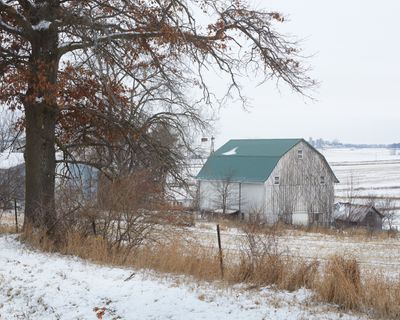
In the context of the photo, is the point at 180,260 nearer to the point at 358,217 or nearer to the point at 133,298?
the point at 133,298

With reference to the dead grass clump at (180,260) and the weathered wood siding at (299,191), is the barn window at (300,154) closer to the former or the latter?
the weathered wood siding at (299,191)

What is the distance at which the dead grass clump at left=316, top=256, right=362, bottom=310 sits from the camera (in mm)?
7330

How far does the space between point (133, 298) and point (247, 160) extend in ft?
148

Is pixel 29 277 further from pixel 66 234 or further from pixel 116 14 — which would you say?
pixel 116 14

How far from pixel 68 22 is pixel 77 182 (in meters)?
3.99

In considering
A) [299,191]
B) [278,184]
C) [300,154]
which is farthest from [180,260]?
[300,154]

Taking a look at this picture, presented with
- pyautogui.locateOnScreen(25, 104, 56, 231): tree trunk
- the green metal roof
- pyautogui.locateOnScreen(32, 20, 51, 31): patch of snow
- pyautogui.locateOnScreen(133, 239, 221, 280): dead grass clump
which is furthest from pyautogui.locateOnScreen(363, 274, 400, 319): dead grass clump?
the green metal roof

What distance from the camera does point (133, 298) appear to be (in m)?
7.38

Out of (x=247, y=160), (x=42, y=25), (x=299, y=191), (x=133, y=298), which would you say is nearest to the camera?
(x=133, y=298)

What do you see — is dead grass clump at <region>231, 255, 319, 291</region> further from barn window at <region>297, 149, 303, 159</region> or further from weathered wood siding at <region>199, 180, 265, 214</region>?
barn window at <region>297, 149, 303, 159</region>

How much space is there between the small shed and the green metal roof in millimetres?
7343

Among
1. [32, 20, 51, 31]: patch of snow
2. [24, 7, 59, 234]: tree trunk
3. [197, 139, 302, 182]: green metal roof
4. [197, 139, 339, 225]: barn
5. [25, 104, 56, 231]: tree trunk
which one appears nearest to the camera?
[24, 7, 59, 234]: tree trunk

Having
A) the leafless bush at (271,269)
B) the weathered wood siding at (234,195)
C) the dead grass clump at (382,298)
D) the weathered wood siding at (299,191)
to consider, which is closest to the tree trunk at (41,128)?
the leafless bush at (271,269)

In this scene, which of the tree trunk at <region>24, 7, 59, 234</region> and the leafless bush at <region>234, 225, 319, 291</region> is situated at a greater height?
the tree trunk at <region>24, 7, 59, 234</region>
